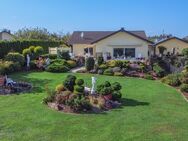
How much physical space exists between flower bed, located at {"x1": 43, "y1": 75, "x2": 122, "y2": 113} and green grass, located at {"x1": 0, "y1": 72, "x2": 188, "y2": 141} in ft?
2.00

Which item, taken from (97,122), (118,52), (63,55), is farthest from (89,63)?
(97,122)

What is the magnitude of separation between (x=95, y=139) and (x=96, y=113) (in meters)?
4.25

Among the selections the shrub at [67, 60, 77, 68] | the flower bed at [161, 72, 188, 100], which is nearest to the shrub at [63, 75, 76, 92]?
the flower bed at [161, 72, 188, 100]

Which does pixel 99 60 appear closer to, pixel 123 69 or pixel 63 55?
pixel 123 69

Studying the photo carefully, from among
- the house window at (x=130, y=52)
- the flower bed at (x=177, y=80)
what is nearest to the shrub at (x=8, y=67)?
the flower bed at (x=177, y=80)

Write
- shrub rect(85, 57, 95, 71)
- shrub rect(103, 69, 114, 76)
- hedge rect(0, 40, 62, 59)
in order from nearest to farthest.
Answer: shrub rect(103, 69, 114, 76)
shrub rect(85, 57, 95, 71)
hedge rect(0, 40, 62, 59)

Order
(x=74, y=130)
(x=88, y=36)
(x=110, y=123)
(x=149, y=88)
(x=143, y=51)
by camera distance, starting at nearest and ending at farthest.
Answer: (x=74, y=130)
(x=110, y=123)
(x=149, y=88)
(x=143, y=51)
(x=88, y=36)

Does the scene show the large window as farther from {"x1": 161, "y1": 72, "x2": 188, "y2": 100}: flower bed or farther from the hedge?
{"x1": 161, "y1": 72, "x2": 188, "y2": 100}: flower bed

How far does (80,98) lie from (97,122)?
3160 millimetres

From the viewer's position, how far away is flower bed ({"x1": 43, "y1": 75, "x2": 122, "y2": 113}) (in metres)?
18.5

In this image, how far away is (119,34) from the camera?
157 ft

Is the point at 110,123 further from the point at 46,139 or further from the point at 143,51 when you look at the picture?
the point at 143,51

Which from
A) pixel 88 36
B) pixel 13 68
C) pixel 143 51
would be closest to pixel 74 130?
pixel 13 68

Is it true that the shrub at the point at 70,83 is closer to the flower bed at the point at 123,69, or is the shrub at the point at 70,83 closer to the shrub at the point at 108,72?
the flower bed at the point at 123,69
